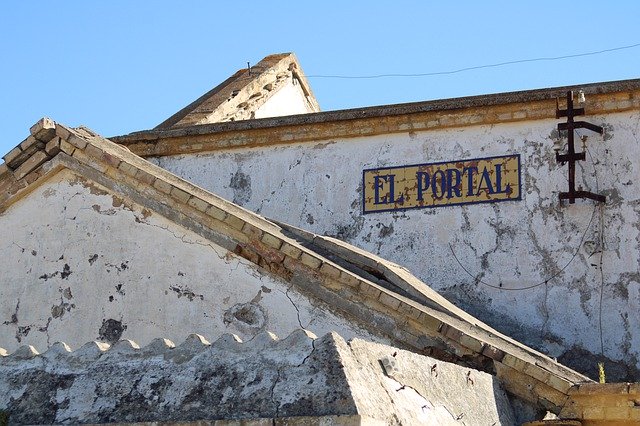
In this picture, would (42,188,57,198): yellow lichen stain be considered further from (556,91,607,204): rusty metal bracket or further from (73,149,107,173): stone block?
(556,91,607,204): rusty metal bracket

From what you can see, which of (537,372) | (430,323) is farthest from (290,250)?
(537,372)

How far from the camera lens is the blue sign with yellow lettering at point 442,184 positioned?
47.5 feet

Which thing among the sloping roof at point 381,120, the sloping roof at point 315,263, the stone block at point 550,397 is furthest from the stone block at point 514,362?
the sloping roof at point 381,120

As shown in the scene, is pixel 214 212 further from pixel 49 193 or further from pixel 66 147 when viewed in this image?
pixel 49 193

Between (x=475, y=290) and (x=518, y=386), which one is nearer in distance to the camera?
(x=518, y=386)

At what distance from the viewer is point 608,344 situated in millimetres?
13445

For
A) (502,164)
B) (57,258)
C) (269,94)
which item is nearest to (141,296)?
(57,258)

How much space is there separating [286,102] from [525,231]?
6820 millimetres

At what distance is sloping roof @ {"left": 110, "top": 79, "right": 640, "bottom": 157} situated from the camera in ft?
46.7

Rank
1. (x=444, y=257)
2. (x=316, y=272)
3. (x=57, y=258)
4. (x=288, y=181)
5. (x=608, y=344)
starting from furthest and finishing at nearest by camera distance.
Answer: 1. (x=288, y=181)
2. (x=444, y=257)
3. (x=608, y=344)
4. (x=57, y=258)
5. (x=316, y=272)

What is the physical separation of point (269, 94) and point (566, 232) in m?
6.83

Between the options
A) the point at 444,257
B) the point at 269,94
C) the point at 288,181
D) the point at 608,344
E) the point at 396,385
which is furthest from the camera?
the point at 269,94

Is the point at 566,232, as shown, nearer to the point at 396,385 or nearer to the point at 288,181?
the point at 288,181

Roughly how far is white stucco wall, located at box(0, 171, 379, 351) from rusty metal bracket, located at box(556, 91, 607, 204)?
13.2 feet
